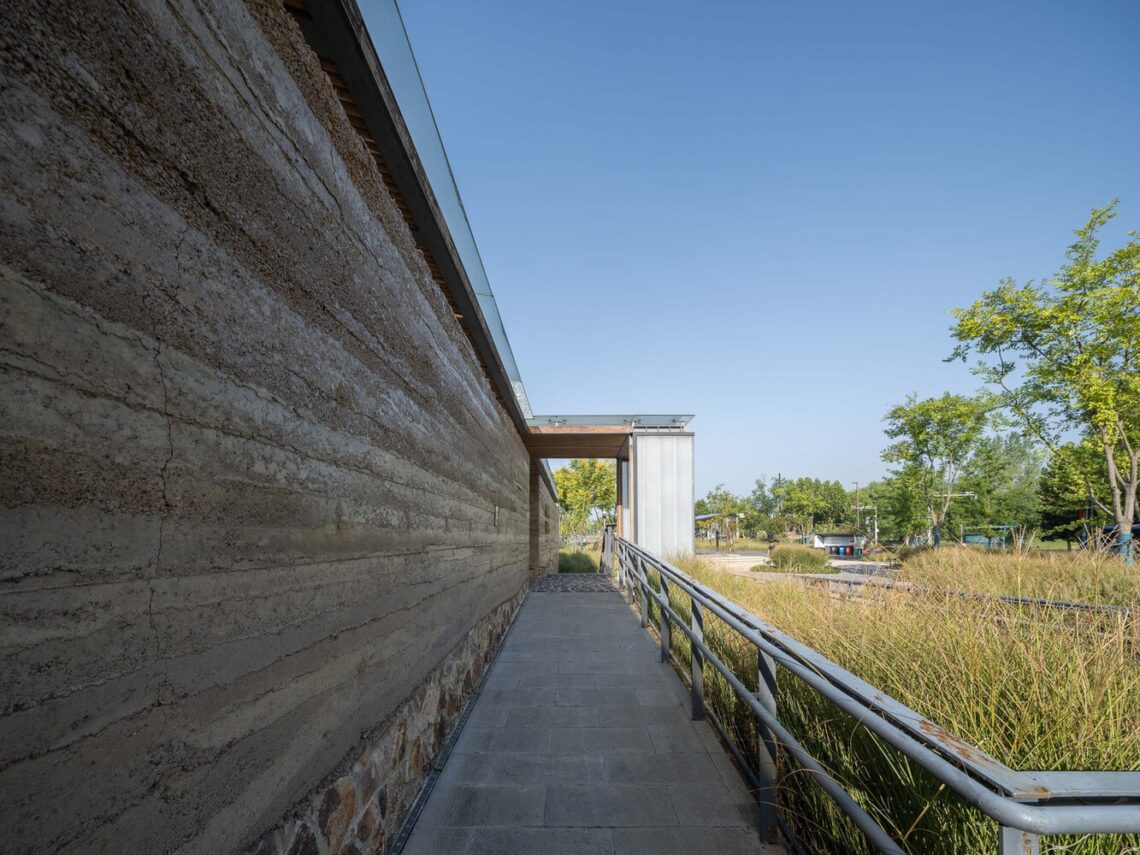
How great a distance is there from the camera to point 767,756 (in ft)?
7.89

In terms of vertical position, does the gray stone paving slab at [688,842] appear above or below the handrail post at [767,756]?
below

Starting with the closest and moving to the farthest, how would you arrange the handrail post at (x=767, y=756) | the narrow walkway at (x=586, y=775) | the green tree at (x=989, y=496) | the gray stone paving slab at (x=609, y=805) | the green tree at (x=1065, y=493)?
1. the handrail post at (x=767, y=756)
2. the narrow walkway at (x=586, y=775)
3. the gray stone paving slab at (x=609, y=805)
4. the green tree at (x=1065, y=493)
5. the green tree at (x=989, y=496)

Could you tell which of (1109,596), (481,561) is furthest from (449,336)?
(1109,596)

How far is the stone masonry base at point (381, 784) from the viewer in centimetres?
170

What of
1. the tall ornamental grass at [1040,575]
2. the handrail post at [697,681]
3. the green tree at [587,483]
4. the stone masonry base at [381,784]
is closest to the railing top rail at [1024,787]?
the stone masonry base at [381,784]

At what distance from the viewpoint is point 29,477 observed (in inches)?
33.3

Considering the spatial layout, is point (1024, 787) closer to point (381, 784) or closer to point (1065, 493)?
point (381, 784)

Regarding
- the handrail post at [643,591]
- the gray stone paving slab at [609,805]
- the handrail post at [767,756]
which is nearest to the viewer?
the handrail post at [767,756]

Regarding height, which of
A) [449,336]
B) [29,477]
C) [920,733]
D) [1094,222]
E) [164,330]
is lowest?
[920,733]

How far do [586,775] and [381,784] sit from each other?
123cm

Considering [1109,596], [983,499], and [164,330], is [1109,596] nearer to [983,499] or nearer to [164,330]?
[164,330]

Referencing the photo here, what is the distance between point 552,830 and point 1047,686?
2092mm

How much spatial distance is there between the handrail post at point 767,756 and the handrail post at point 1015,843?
1419 millimetres

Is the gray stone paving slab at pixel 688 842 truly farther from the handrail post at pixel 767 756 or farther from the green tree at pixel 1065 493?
the green tree at pixel 1065 493
